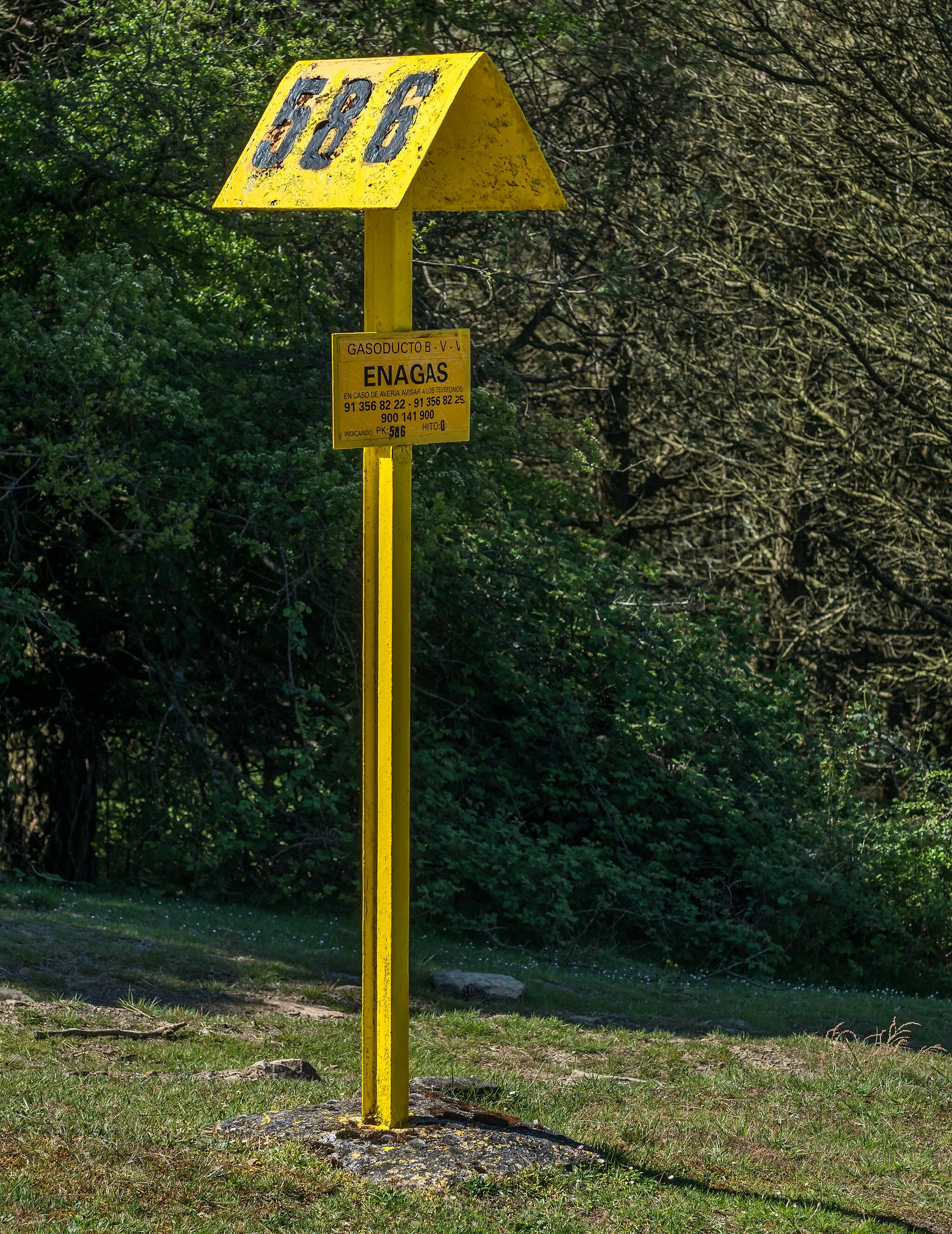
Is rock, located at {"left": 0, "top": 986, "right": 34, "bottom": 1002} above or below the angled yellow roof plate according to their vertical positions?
below

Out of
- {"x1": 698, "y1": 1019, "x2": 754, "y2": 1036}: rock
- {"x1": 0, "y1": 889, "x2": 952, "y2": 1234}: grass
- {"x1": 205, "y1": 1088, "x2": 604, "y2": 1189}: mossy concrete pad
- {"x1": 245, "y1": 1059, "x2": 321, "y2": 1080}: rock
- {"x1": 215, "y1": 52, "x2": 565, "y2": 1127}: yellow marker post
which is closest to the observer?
{"x1": 0, "y1": 889, "x2": 952, "y2": 1234}: grass

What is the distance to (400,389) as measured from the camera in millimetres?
4789

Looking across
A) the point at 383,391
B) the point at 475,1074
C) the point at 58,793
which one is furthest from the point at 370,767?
the point at 58,793

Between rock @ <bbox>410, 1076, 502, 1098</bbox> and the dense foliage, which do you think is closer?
rock @ <bbox>410, 1076, 502, 1098</bbox>

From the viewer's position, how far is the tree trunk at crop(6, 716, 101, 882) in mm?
12672

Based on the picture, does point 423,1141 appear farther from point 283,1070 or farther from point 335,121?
point 335,121

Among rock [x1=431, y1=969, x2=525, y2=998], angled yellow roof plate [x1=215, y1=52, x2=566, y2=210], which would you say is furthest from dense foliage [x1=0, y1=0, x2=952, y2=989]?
angled yellow roof plate [x1=215, y1=52, x2=566, y2=210]

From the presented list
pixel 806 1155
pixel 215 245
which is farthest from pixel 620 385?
pixel 806 1155

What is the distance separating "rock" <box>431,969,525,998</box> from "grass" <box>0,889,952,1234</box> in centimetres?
13

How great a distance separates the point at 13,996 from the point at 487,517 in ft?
24.0

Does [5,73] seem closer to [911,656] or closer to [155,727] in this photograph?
[155,727]

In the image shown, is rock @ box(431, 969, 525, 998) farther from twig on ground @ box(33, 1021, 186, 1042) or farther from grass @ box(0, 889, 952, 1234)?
twig on ground @ box(33, 1021, 186, 1042)

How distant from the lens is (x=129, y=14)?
1238 centimetres

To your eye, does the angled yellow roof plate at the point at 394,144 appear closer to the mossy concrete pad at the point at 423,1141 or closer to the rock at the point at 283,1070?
the mossy concrete pad at the point at 423,1141
